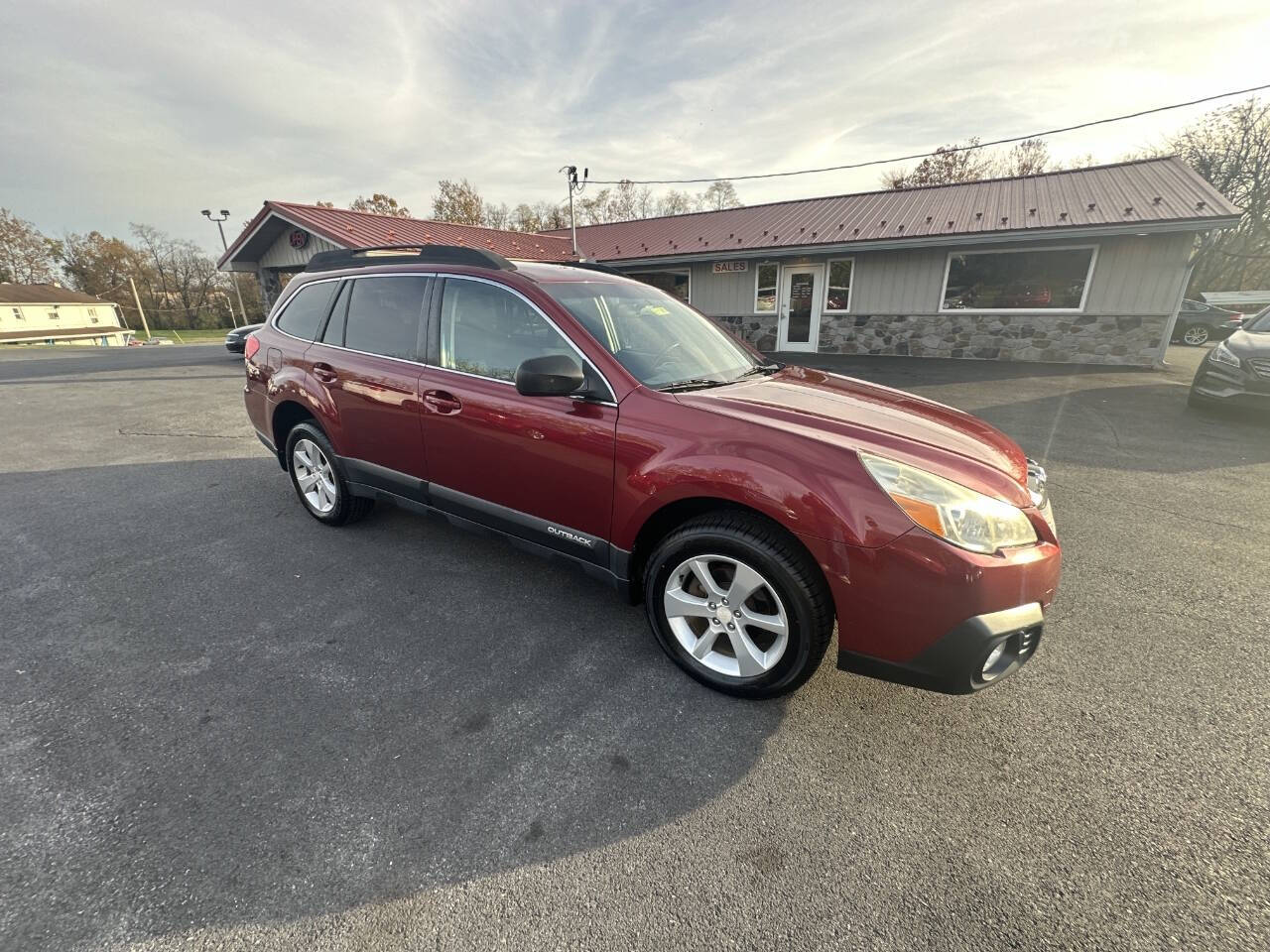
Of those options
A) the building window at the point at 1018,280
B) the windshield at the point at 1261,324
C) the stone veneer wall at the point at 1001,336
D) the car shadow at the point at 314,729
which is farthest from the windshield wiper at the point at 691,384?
the building window at the point at 1018,280

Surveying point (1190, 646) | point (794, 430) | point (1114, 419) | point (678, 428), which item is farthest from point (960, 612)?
point (1114, 419)

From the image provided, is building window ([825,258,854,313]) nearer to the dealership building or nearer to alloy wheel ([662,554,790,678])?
the dealership building

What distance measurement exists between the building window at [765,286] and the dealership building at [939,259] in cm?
4

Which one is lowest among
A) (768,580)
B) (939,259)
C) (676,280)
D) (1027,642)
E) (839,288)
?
(1027,642)

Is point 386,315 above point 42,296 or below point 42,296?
below

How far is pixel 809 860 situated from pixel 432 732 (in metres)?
1.46

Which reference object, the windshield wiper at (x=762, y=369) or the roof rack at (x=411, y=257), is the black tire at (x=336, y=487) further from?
the windshield wiper at (x=762, y=369)

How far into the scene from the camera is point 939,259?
12.4 metres

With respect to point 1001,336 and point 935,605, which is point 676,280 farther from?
point 935,605

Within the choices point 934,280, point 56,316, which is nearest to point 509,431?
point 934,280

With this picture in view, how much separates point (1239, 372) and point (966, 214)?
7.42 meters

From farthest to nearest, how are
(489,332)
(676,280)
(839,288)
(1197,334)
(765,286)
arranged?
(1197,334) < (676,280) < (765,286) < (839,288) < (489,332)

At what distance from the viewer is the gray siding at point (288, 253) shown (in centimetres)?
1472

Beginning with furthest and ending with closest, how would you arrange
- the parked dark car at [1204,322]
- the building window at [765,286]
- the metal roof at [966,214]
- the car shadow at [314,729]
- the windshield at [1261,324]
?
the parked dark car at [1204,322], the building window at [765,286], the metal roof at [966,214], the windshield at [1261,324], the car shadow at [314,729]
